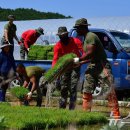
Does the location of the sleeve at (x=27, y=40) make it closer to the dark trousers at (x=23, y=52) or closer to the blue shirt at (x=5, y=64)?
the dark trousers at (x=23, y=52)

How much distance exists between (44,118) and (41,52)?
7.99m

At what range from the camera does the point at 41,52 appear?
17.8 meters

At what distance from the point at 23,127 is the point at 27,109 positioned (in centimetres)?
190

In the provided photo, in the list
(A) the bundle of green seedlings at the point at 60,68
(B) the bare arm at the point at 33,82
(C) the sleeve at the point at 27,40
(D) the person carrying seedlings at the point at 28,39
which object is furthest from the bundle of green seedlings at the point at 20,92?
(C) the sleeve at the point at 27,40

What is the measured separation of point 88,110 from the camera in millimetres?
11359

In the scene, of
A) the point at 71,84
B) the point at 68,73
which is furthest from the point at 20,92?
the point at 68,73

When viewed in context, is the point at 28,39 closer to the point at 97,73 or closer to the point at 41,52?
the point at 41,52

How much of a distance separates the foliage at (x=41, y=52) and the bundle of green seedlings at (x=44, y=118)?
6.80 meters

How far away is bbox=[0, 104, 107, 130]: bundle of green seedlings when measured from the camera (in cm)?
929

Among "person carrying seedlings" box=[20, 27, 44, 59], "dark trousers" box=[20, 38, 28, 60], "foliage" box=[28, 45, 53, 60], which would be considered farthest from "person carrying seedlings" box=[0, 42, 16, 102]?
"dark trousers" box=[20, 38, 28, 60]

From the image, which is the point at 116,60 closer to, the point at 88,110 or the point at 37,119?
the point at 88,110

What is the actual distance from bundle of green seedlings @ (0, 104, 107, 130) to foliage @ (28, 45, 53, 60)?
6802mm

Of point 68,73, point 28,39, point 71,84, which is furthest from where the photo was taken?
point 28,39

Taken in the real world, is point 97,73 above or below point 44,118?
above
